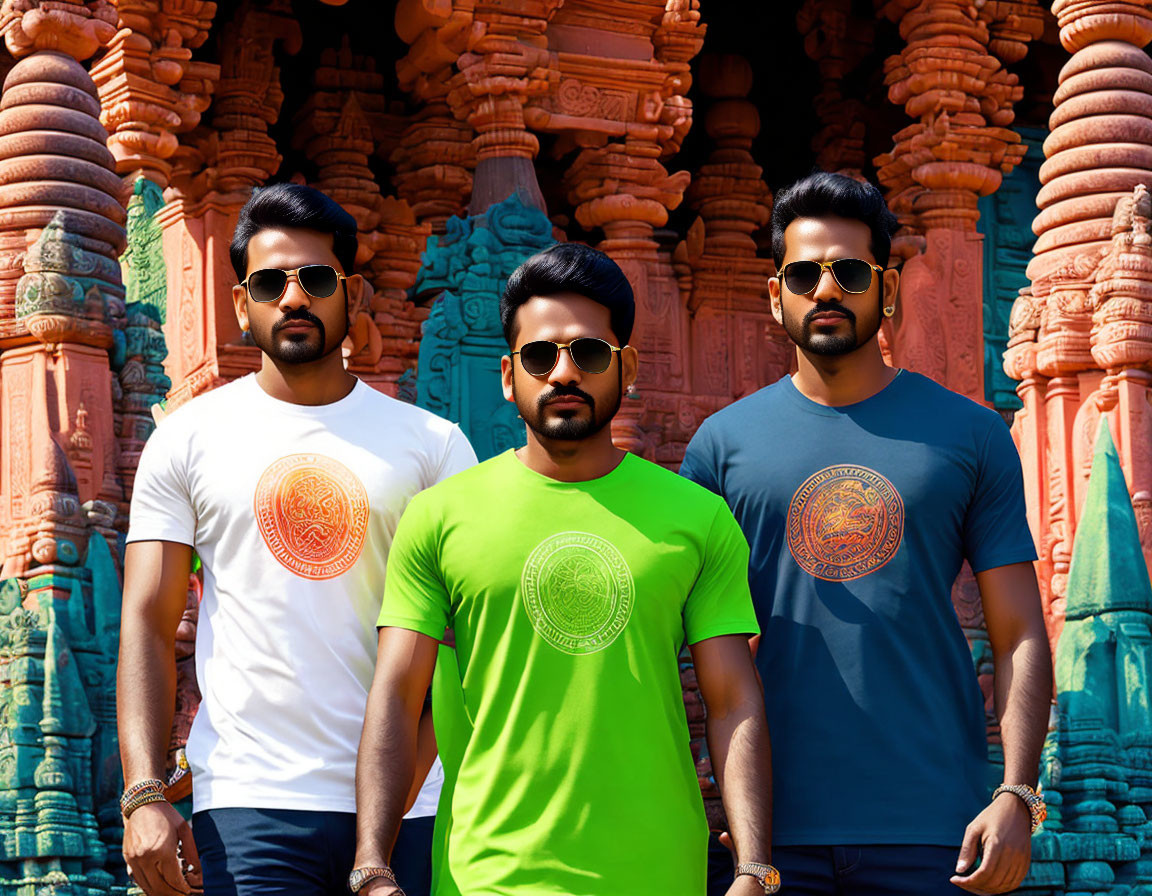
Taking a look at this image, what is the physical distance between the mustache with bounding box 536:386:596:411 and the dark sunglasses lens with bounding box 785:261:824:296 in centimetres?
66

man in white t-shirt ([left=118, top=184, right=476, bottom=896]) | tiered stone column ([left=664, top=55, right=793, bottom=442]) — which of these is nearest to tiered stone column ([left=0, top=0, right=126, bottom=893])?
man in white t-shirt ([left=118, top=184, right=476, bottom=896])

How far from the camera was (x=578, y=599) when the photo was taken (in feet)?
13.4

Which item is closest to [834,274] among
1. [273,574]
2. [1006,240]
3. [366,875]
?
[273,574]

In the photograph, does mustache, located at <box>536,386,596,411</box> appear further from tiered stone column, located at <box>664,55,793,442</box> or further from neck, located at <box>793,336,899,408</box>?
tiered stone column, located at <box>664,55,793,442</box>

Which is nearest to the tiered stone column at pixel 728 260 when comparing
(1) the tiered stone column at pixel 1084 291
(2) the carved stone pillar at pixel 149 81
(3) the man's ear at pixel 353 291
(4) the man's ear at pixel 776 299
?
(1) the tiered stone column at pixel 1084 291

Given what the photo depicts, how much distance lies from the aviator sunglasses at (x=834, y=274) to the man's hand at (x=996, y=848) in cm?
122

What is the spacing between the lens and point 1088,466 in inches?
444

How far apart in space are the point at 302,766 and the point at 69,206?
19.6 ft

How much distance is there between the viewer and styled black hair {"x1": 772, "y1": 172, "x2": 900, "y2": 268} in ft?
15.3

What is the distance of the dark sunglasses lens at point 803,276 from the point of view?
181 inches

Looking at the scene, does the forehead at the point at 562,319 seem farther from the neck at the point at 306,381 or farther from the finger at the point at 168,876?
the finger at the point at 168,876

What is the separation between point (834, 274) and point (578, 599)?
1057 mm

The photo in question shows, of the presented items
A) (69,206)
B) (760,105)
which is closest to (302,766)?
(69,206)

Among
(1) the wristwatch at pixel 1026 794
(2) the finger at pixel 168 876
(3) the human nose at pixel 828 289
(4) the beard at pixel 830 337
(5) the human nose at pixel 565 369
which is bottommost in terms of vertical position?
(2) the finger at pixel 168 876
